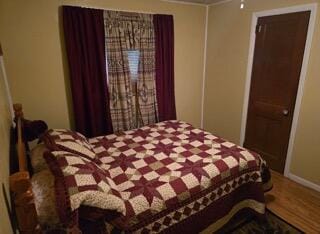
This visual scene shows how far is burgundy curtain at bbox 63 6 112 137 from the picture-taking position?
2.44m

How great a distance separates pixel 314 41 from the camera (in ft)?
7.63

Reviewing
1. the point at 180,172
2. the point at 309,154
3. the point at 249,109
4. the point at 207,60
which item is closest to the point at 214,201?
the point at 180,172

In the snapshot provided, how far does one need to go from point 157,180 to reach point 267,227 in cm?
124

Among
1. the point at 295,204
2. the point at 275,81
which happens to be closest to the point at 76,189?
the point at 295,204

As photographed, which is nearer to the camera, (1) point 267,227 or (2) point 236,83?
(1) point 267,227

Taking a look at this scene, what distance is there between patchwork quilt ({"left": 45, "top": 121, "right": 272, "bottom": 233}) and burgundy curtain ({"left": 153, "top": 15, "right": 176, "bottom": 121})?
3.24ft

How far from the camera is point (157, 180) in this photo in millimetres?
1649

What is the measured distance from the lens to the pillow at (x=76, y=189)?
1045 mm

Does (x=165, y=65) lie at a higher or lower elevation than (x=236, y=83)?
higher

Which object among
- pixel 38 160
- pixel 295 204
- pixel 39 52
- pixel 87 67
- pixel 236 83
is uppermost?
pixel 39 52

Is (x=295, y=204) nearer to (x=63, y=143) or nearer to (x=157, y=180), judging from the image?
(x=157, y=180)

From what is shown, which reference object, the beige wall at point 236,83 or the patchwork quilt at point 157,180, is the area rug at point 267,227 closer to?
the patchwork quilt at point 157,180

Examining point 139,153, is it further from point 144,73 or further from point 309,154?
point 309,154

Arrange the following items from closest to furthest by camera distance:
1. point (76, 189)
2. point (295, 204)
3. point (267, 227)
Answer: point (76, 189), point (267, 227), point (295, 204)
